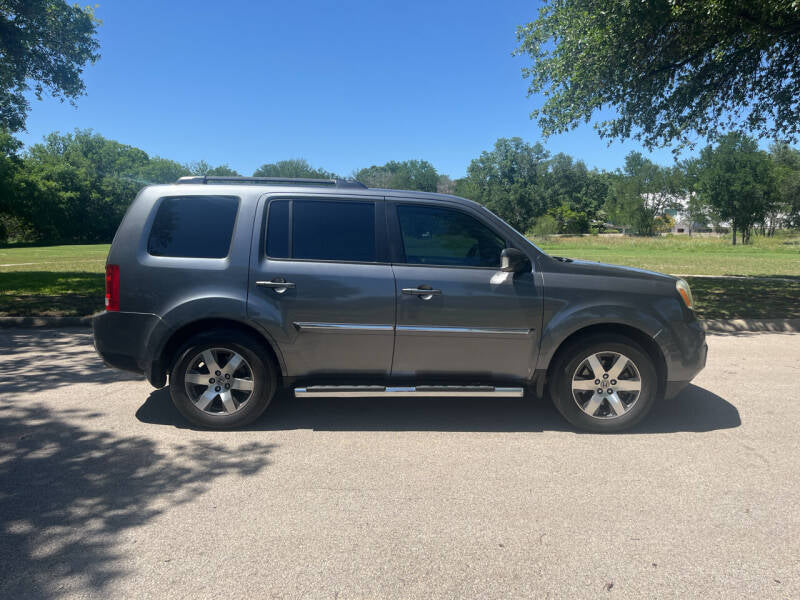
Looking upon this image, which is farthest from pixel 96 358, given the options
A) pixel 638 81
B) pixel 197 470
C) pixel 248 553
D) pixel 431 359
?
pixel 638 81

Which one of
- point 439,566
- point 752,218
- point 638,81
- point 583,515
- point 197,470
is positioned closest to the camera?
point 439,566

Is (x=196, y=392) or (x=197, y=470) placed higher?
(x=196, y=392)

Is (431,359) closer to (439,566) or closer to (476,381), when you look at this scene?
(476,381)

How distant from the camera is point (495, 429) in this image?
454 cm

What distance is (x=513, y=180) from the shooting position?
97.4 metres

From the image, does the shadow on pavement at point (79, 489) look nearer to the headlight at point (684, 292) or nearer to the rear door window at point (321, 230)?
the rear door window at point (321, 230)

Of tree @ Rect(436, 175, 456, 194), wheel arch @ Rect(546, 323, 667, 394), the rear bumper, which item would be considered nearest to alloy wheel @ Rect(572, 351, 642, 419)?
wheel arch @ Rect(546, 323, 667, 394)

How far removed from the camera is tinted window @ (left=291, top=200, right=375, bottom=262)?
14.4 feet

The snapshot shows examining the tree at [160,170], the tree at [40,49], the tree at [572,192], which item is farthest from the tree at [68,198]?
the tree at [572,192]

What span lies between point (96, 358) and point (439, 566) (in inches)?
231

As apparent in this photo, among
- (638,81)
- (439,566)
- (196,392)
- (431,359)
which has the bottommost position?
(439,566)

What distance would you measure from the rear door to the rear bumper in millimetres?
862

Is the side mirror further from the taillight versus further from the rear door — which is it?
the taillight

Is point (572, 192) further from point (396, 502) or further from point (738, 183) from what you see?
point (396, 502)
